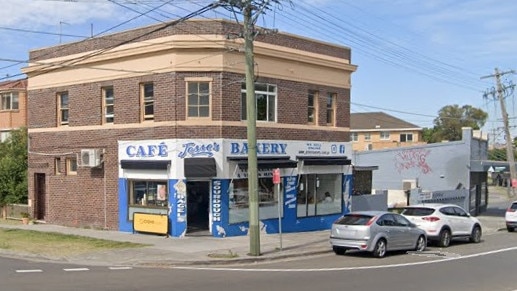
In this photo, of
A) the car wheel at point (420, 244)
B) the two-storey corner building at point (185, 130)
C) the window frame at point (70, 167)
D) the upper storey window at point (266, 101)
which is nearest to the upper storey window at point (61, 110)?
the two-storey corner building at point (185, 130)

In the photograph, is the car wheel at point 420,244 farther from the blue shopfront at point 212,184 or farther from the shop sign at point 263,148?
the shop sign at point 263,148

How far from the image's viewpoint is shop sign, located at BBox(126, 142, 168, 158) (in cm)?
2303

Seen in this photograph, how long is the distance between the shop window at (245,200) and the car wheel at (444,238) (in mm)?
6653

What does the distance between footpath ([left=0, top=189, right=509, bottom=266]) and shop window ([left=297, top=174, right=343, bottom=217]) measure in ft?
4.24

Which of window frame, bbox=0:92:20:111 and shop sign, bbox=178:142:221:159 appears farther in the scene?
window frame, bbox=0:92:20:111

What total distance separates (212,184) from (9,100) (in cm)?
2736

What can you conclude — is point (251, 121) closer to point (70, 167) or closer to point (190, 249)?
point (190, 249)

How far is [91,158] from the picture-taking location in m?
25.1

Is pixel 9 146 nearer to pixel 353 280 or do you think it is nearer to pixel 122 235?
pixel 122 235

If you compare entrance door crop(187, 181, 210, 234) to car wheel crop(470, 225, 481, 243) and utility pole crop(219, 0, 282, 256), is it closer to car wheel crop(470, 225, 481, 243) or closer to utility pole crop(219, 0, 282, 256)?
utility pole crop(219, 0, 282, 256)

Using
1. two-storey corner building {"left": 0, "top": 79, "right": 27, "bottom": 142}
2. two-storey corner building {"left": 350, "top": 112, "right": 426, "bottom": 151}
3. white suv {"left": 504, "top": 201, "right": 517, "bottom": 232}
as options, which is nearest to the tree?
two-storey corner building {"left": 350, "top": 112, "right": 426, "bottom": 151}

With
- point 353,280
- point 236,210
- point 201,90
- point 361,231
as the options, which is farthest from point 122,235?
point 353,280

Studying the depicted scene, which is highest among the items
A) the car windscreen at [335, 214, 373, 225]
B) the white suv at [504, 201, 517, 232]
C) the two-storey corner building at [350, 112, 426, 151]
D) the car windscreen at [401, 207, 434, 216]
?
the two-storey corner building at [350, 112, 426, 151]

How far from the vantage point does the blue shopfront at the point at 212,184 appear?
22.7 m
